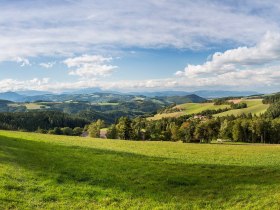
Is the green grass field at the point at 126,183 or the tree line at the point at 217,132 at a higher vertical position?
the green grass field at the point at 126,183

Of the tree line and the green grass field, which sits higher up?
the green grass field

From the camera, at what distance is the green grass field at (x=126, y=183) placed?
18750 mm

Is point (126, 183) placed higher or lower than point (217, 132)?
higher

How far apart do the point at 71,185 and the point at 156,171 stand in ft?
28.4

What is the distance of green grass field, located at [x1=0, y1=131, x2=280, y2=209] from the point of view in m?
18.8

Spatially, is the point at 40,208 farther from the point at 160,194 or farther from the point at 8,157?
the point at 8,157

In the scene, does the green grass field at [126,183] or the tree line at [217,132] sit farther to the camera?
the tree line at [217,132]

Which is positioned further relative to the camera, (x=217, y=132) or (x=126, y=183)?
(x=217, y=132)

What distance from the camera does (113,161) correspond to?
3166 centimetres

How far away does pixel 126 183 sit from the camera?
23.3 meters

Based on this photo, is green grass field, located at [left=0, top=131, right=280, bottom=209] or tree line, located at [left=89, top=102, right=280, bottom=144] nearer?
green grass field, located at [left=0, top=131, right=280, bottom=209]

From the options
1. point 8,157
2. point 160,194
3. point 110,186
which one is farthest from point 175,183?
point 8,157

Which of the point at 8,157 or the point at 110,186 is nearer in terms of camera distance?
the point at 110,186

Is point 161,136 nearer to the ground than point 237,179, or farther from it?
nearer to the ground
